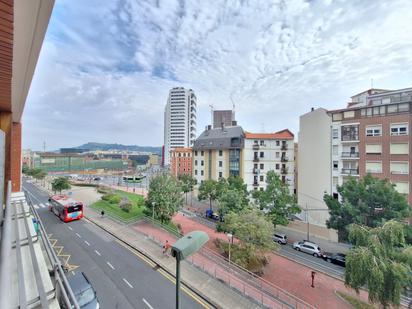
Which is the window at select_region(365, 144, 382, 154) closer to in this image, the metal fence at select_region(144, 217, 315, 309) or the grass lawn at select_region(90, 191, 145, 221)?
the metal fence at select_region(144, 217, 315, 309)

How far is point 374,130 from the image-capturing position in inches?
888

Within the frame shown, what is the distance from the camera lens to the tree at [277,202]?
2070cm

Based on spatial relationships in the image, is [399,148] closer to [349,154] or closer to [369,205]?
[349,154]

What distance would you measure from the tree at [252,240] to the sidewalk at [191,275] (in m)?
3.24

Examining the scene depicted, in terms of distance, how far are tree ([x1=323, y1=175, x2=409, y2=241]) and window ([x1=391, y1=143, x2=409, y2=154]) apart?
5743 mm

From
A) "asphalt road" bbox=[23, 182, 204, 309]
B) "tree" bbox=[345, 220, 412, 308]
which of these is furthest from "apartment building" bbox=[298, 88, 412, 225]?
"asphalt road" bbox=[23, 182, 204, 309]

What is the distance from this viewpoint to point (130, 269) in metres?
12.4

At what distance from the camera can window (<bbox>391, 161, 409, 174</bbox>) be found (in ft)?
67.5

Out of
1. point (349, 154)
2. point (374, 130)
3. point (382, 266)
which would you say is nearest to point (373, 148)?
point (374, 130)

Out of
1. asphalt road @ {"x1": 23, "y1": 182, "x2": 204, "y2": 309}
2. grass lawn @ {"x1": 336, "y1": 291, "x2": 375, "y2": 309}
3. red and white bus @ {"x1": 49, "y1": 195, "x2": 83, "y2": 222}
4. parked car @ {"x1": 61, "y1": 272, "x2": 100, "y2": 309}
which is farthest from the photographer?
red and white bus @ {"x1": 49, "y1": 195, "x2": 83, "y2": 222}

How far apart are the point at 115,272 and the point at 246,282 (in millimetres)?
7785

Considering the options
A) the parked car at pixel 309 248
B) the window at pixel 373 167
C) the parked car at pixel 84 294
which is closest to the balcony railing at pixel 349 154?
the window at pixel 373 167

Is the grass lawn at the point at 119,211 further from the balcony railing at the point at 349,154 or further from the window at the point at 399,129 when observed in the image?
the window at the point at 399,129

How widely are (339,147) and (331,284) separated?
54.5 feet
